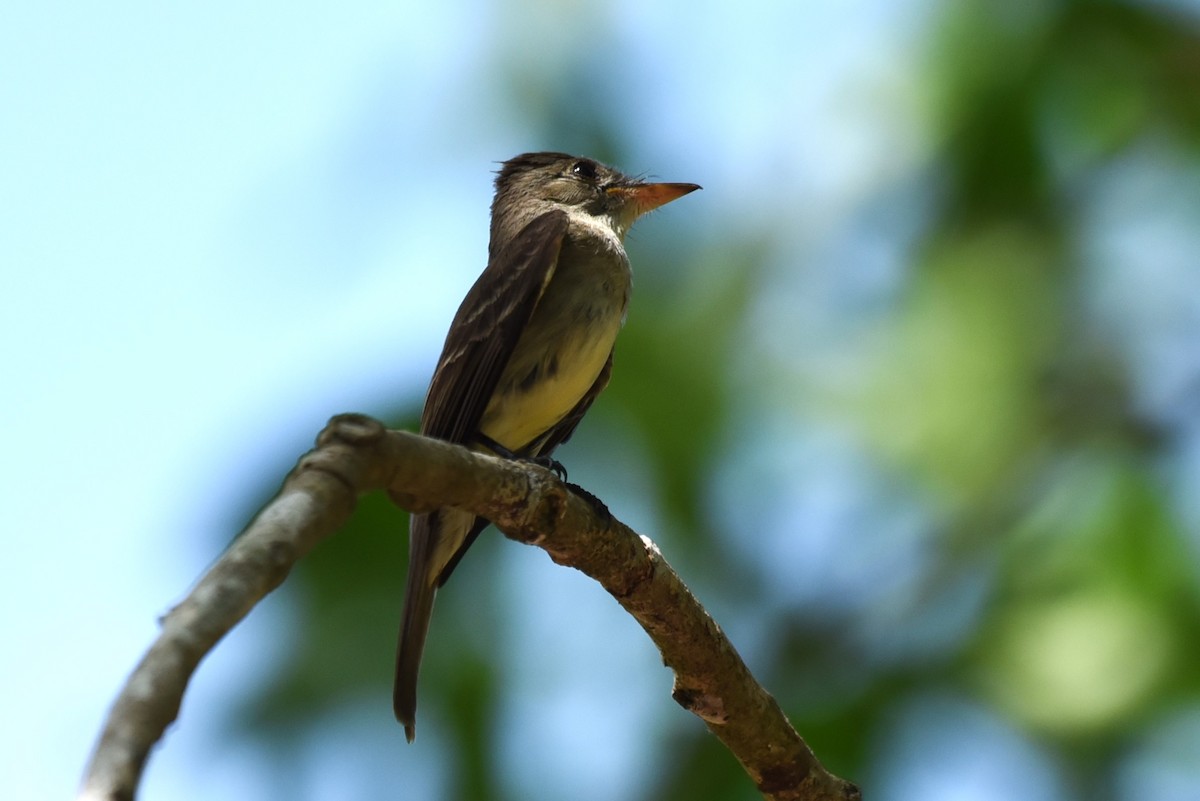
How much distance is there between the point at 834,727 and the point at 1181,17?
357 cm

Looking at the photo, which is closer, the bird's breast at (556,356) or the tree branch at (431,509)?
the tree branch at (431,509)

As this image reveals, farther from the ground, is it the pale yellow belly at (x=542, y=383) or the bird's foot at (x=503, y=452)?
the pale yellow belly at (x=542, y=383)

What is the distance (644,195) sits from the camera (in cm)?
617

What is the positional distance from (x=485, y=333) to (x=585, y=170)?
1.63 m

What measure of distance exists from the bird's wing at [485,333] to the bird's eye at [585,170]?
1.00m

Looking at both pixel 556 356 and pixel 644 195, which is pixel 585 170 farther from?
pixel 556 356

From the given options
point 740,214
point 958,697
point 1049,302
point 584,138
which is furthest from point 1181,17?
point 958,697

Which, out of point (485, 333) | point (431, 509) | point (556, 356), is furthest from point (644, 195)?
point (431, 509)

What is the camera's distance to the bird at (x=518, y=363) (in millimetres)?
4656

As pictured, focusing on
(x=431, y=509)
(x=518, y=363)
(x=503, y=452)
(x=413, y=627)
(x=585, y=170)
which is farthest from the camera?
(x=585, y=170)

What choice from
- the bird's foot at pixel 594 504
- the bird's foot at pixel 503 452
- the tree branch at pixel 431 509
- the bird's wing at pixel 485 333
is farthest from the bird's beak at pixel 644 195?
the tree branch at pixel 431 509

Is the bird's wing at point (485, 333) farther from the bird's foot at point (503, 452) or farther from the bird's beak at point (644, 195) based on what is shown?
the bird's beak at point (644, 195)

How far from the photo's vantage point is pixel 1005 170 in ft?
22.6

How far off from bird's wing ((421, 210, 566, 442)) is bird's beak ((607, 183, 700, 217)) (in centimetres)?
86
